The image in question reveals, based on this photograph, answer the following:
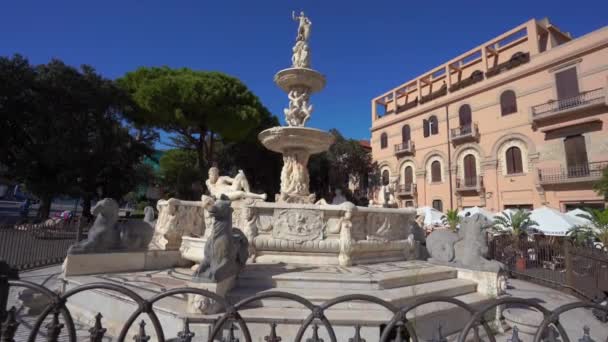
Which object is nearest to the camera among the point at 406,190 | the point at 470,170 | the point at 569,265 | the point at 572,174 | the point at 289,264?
the point at 289,264

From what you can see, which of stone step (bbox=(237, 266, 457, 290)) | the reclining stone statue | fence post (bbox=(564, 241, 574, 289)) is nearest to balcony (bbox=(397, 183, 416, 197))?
fence post (bbox=(564, 241, 574, 289))

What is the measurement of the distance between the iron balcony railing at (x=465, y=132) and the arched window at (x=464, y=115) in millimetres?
362

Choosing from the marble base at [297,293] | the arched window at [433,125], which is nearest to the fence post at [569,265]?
the marble base at [297,293]

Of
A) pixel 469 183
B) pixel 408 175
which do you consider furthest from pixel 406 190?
pixel 469 183

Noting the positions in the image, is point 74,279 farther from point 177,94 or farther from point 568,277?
point 177,94

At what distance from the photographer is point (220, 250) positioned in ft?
12.5

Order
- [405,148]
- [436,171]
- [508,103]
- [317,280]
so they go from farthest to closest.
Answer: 1. [405,148]
2. [436,171]
3. [508,103]
4. [317,280]

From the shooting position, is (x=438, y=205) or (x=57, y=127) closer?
(x=57, y=127)

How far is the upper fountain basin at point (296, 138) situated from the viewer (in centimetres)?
744

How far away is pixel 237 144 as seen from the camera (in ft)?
82.9

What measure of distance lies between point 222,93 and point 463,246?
1824cm

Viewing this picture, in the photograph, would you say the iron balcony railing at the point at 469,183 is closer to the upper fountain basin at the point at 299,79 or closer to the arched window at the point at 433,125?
the arched window at the point at 433,125

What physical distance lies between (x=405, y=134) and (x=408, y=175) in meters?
3.90

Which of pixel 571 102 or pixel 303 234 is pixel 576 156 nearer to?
pixel 571 102
